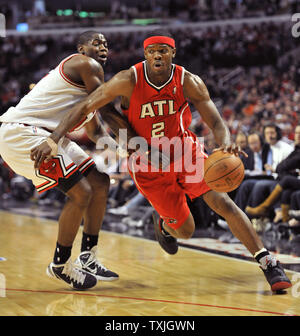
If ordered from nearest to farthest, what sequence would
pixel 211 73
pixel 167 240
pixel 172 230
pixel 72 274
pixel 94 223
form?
pixel 72 274
pixel 94 223
pixel 172 230
pixel 167 240
pixel 211 73

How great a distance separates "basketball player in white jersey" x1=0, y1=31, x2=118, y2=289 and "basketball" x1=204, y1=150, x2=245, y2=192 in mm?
869

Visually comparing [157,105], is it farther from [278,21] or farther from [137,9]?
[137,9]

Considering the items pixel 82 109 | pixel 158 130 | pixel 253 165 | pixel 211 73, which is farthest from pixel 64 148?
pixel 211 73

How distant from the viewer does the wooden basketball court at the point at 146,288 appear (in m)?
3.43

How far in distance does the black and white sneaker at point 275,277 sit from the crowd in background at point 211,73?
139 inches

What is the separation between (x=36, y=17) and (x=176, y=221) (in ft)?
67.7

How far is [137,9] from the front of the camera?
75.5ft

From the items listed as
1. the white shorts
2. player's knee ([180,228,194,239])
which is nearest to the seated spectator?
player's knee ([180,228,194,239])

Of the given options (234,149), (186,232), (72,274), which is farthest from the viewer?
(186,232)

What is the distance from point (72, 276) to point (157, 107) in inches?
55.4

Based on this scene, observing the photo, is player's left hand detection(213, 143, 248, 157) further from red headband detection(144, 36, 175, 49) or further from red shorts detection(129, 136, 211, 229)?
red headband detection(144, 36, 175, 49)

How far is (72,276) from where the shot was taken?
3.98 meters

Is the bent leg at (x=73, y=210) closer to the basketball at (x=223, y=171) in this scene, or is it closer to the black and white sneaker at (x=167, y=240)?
the basketball at (x=223, y=171)

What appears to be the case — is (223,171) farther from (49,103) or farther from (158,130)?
(49,103)
